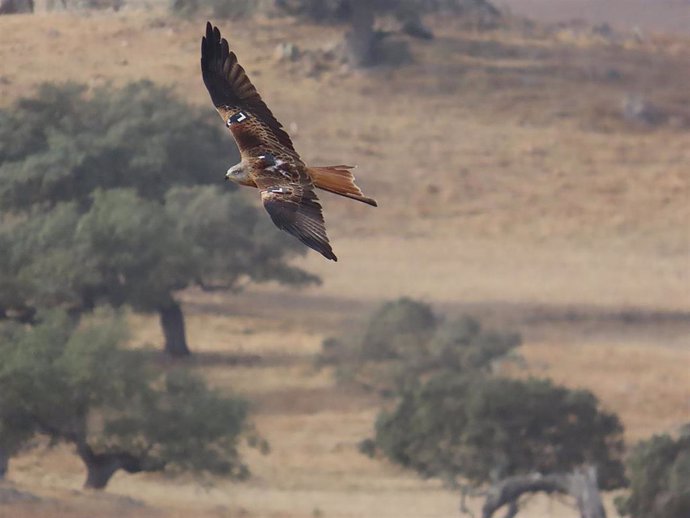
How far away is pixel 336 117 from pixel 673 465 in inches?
1148

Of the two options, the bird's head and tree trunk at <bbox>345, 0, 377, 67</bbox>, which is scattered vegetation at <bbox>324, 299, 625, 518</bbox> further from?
tree trunk at <bbox>345, 0, 377, 67</bbox>

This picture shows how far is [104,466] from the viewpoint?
28.8 m

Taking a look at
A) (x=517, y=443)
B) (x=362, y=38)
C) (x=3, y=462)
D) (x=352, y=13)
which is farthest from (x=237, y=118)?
(x=352, y=13)

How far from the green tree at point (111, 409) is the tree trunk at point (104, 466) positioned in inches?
0.6

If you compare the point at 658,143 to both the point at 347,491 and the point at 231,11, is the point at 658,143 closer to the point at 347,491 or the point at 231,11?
the point at 231,11

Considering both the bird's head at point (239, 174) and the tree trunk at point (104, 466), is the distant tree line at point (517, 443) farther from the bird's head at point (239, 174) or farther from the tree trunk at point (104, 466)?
the bird's head at point (239, 174)

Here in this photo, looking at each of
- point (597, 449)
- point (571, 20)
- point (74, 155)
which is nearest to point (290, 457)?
point (597, 449)

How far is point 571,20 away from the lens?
231ft

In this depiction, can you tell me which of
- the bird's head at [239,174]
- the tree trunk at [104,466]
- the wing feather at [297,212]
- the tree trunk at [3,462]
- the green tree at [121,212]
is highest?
the bird's head at [239,174]

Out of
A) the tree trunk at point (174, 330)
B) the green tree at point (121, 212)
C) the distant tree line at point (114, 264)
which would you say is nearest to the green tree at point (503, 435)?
the distant tree line at point (114, 264)

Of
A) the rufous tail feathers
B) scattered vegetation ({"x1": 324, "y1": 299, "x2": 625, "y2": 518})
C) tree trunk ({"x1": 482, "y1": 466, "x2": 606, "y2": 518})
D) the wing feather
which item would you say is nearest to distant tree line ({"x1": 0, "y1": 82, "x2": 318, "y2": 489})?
scattered vegetation ({"x1": 324, "y1": 299, "x2": 625, "y2": 518})

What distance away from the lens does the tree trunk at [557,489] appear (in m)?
26.8

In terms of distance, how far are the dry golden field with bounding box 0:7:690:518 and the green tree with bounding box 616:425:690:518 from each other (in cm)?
255

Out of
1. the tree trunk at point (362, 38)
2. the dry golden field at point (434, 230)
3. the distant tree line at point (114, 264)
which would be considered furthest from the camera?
the tree trunk at point (362, 38)
